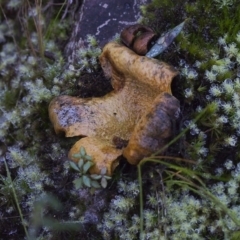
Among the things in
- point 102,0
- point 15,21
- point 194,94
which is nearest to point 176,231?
point 194,94

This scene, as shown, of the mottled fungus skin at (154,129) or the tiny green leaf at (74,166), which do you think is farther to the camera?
the tiny green leaf at (74,166)

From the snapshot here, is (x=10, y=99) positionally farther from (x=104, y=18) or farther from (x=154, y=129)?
(x=154, y=129)

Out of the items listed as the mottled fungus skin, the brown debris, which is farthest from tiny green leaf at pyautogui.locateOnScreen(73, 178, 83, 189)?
the brown debris

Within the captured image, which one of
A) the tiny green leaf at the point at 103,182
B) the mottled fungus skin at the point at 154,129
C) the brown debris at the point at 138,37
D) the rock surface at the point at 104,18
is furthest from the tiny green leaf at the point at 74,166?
the rock surface at the point at 104,18

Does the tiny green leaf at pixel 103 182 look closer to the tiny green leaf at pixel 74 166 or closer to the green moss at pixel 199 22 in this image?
the tiny green leaf at pixel 74 166

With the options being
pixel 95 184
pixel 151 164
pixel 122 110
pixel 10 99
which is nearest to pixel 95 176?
pixel 95 184
